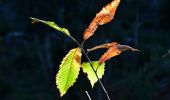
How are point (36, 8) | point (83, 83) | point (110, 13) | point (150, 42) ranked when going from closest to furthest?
1. point (110, 13)
2. point (83, 83)
3. point (36, 8)
4. point (150, 42)

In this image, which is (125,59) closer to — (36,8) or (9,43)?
(36,8)

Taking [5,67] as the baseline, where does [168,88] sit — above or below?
below

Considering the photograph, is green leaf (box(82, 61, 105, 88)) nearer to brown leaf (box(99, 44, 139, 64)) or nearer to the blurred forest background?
brown leaf (box(99, 44, 139, 64))

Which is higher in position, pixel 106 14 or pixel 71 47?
pixel 71 47

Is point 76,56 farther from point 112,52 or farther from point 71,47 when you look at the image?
point 71,47

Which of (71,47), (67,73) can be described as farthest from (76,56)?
(71,47)

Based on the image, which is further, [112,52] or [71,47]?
[71,47]

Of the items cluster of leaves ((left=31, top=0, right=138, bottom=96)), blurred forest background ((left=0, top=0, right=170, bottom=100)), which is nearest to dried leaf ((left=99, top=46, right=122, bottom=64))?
cluster of leaves ((left=31, top=0, right=138, bottom=96))

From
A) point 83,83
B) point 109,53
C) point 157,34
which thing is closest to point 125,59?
point 83,83
